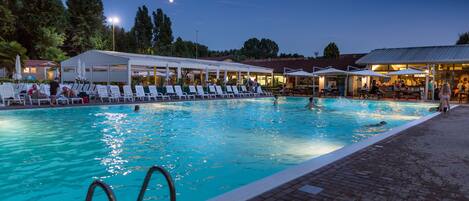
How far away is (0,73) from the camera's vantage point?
119ft

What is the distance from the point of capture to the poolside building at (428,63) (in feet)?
73.4

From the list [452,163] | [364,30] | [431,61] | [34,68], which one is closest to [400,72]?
[431,61]

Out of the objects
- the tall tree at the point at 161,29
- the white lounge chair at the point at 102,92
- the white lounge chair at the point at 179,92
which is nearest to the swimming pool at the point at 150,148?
the white lounge chair at the point at 102,92

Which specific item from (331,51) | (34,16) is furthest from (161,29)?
(331,51)

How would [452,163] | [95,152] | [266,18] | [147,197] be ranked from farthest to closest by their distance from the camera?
[266,18], [95,152], [452,163], [147,197]

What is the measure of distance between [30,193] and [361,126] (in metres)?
9.40

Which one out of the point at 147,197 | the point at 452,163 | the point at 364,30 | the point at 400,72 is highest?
the point at 364,30

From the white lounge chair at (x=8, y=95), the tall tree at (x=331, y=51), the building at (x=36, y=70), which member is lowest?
the white lounge chair at (x=8, y=95)

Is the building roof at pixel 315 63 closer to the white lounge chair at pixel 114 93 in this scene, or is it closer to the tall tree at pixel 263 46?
the white lounge chair at pixel 114 93

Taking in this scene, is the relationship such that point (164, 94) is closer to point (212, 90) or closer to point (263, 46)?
point (212, 90)

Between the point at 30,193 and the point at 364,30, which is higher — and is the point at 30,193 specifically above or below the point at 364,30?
below

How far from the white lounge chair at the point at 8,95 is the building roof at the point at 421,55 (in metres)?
22.1

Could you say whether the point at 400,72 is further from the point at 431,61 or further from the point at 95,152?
the point at 95,152

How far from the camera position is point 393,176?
4.18m
